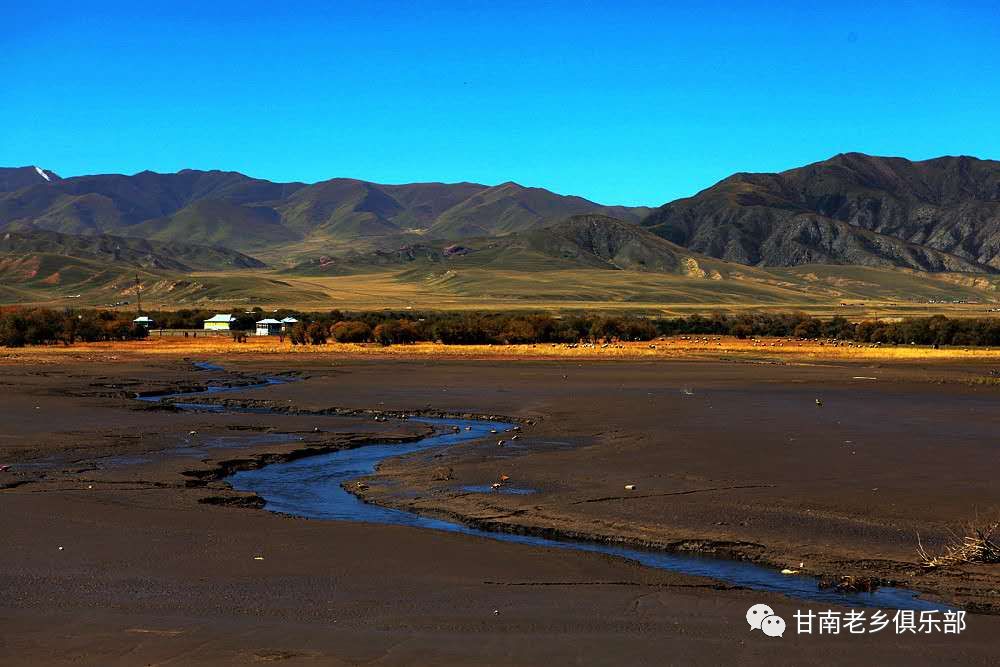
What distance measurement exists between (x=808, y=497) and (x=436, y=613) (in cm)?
968

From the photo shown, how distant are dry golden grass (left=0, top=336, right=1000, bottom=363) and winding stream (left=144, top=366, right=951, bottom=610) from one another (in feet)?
128

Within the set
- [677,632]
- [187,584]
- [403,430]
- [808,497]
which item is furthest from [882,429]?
[187,584]

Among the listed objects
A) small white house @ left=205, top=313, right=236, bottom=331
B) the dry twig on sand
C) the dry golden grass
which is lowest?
the dry golden grass

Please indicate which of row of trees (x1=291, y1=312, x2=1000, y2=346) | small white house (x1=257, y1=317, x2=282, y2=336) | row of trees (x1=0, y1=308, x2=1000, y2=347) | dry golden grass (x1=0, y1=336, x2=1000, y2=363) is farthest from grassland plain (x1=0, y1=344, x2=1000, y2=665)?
small white house (x1=257, y1=317, x2=282, y2=336)

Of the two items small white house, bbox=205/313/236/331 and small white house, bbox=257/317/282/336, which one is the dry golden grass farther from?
small white house, bbox=205/313/236/331

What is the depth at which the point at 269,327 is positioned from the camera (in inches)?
4323

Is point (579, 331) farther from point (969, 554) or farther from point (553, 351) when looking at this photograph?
point (969, 554)

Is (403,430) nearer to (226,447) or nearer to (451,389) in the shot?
(226,447)

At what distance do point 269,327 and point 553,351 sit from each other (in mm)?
46145

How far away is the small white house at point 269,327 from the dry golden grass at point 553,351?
642 inches

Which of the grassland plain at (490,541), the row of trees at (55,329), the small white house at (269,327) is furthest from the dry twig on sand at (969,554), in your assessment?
the small white house at (269,327)

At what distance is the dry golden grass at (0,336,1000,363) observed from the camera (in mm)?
68250

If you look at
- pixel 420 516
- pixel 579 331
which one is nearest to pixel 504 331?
pixel 579 331

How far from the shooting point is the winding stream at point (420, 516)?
1383 cm
